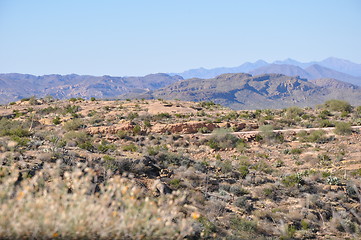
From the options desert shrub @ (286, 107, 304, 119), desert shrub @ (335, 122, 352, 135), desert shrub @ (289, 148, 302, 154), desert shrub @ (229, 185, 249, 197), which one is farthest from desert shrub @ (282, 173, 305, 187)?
desert shrub @ (286, 107, 304, 119)

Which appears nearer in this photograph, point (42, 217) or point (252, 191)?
point (42, 217)

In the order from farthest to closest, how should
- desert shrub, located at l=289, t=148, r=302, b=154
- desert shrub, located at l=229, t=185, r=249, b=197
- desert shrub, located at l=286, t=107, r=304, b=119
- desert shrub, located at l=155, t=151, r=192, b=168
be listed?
desert shrub, located at l=286, t=107, r=304, b=119
desert shrub, located at l=289, t=148, r=302, b=154
desert shrub, located at l=155, t=151, r=192, b=168
desert shrub, located at l=229, t=185, r=249, b=197

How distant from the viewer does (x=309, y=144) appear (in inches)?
877

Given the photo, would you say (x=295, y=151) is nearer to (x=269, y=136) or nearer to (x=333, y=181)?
(x=269, y=136)

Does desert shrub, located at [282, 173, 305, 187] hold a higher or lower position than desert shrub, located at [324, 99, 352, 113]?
lower

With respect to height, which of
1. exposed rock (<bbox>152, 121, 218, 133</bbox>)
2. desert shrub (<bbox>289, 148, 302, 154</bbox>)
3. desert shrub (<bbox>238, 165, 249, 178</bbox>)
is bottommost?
desert shrub (<bbox>289, 148, 302, 154</bbox>)

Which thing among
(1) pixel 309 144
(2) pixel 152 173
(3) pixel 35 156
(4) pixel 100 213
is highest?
(4) pixel 100 213

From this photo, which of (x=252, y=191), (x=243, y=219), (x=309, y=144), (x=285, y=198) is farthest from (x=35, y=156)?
(x=309, y=144)

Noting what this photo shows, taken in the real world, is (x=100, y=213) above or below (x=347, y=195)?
above

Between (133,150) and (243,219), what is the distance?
30.4 feet

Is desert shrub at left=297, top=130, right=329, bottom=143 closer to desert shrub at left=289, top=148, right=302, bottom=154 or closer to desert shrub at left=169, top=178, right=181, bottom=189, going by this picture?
desert shrub at left=289, top=148, right=302, bottom=154

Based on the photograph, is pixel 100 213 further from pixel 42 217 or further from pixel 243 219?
pixel 243 219

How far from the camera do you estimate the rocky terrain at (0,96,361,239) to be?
366 centimetres

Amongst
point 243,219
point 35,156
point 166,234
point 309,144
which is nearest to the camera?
point 166,234
